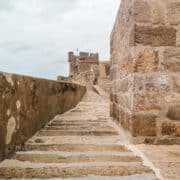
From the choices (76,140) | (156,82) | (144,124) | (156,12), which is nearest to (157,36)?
(156,12)

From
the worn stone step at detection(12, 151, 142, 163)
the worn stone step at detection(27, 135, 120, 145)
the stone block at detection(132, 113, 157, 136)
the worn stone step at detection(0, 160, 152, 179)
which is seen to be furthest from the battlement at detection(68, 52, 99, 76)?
the worn stone step at detection(0, 160, 152, 179)

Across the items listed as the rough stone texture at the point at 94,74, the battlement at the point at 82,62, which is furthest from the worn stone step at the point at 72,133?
the battlement at the point at 82,62

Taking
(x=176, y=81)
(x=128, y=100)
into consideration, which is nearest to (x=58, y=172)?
(x=128, y=100)

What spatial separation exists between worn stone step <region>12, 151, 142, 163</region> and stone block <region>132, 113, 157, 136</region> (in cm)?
35

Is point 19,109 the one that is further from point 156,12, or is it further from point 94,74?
point 94,74

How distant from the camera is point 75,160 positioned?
1.67 meters

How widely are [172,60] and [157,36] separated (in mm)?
245

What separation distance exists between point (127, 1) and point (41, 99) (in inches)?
55.2

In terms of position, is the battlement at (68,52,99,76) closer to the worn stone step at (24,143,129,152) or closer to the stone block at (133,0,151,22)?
the stone block at (133,0,151,22)

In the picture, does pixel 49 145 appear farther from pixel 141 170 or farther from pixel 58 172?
pixel 141 170

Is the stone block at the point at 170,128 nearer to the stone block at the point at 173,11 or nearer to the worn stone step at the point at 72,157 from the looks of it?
the worn stone step at the point at 72,157

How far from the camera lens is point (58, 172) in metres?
1.46

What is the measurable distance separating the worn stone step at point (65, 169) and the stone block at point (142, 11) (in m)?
1.22

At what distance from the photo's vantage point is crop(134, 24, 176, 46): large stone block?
6.99ft
